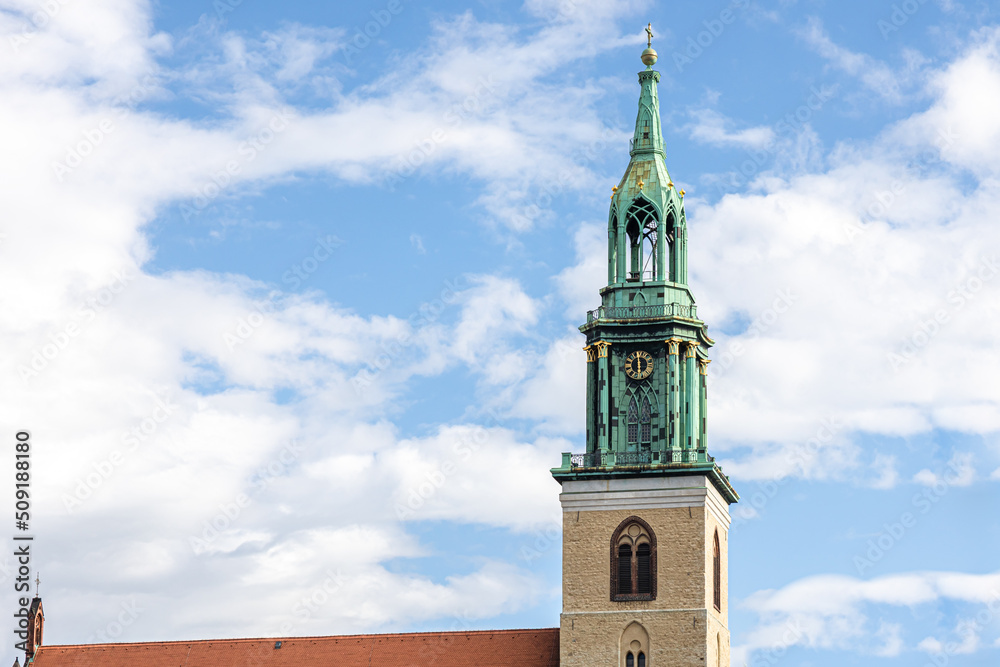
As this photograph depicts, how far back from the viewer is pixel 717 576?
102438mm

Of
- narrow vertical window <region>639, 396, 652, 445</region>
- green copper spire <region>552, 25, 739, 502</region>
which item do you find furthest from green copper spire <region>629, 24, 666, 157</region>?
narrow vertical window <region>639, 396, 652, 445</region>

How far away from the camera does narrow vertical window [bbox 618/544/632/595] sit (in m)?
99.6

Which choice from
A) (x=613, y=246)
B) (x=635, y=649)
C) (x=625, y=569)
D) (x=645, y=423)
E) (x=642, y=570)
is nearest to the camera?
(x=635, y=649)

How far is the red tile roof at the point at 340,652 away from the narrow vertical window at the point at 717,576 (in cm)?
799

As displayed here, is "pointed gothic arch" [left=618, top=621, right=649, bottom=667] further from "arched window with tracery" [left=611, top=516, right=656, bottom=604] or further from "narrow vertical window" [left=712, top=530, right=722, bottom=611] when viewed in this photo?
"narrow vertical window" [left=712, top=530, right=722, bottom=611]

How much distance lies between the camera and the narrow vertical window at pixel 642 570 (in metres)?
99.6

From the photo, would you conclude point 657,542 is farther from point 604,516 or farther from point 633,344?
→ point 633,344

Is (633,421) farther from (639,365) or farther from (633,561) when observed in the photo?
(633,561)

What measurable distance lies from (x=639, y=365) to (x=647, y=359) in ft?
1.65

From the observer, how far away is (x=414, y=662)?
103m

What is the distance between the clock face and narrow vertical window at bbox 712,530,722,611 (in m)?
8.59

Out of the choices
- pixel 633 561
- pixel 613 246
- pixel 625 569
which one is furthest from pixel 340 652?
pixel 613 246

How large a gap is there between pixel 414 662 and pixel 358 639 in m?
3.54

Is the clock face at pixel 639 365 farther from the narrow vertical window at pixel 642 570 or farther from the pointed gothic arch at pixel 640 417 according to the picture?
the narrow vertical window at pixel 642 570
